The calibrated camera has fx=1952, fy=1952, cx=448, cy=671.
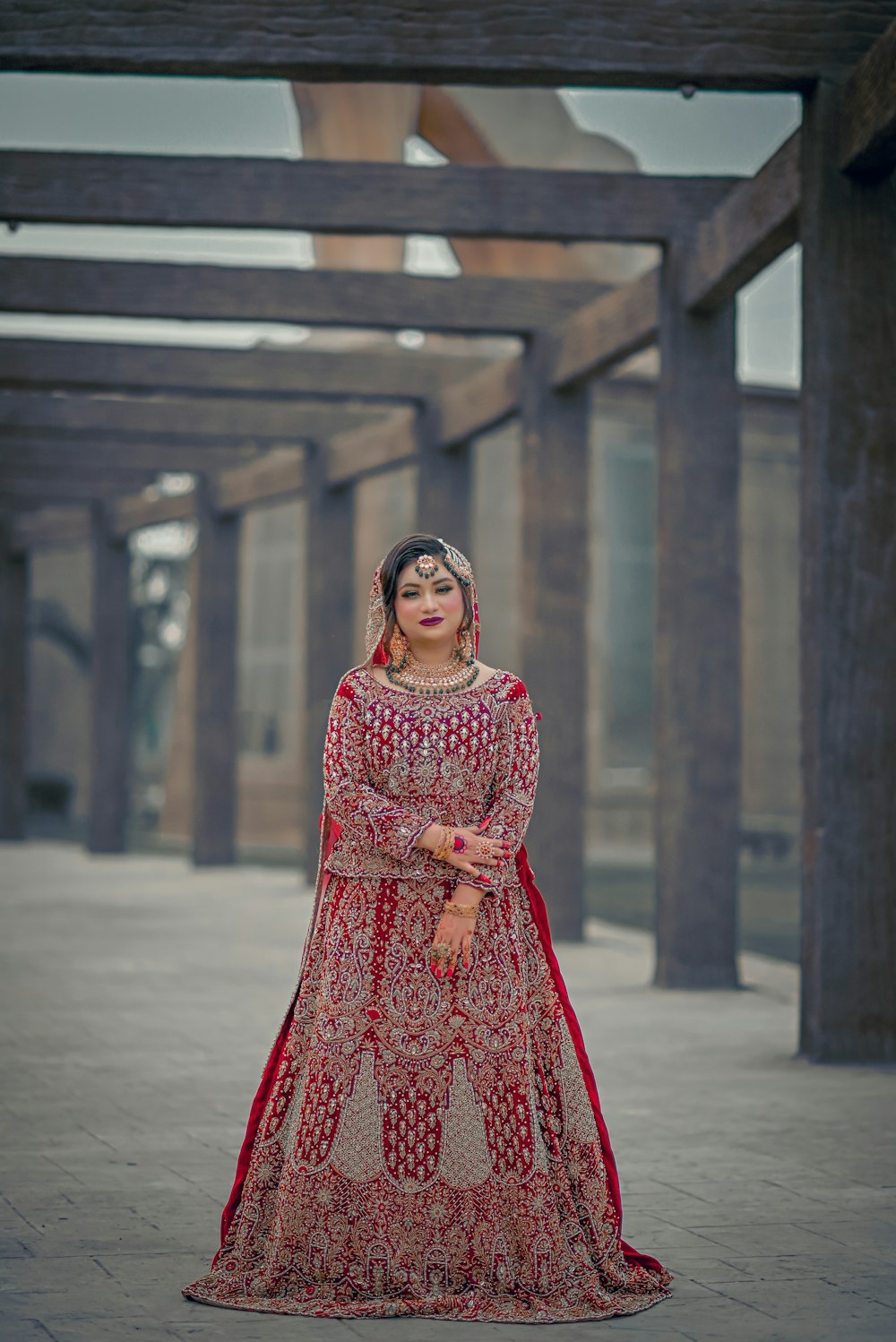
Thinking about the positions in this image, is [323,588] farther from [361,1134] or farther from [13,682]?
[361,1134]

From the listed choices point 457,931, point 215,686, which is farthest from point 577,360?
point 215,686

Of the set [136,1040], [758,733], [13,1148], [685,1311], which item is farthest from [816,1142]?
[758,733]

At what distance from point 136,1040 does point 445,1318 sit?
4.44 metres

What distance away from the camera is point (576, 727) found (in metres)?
12.8

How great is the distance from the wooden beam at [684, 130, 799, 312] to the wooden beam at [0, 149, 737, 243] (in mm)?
379

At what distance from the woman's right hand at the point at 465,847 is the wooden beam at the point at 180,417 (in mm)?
12436

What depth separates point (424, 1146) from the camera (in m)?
4.33

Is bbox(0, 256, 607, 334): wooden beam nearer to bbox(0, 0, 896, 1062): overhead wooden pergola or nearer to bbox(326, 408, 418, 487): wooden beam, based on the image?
bbox(0, 0, 896, 1062): overhead wooden pergola

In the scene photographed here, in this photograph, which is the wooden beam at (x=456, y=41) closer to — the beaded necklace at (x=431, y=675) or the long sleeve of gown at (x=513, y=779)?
the beaded necklace at (x=431, y=675)

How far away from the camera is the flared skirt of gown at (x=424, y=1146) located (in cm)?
429

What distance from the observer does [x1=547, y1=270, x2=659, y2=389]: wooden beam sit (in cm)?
1055

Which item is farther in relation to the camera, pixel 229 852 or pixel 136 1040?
pixel 229 852

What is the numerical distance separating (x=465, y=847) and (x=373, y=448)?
11779 mm

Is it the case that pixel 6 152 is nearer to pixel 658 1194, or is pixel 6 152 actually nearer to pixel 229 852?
pixel 658 1194
